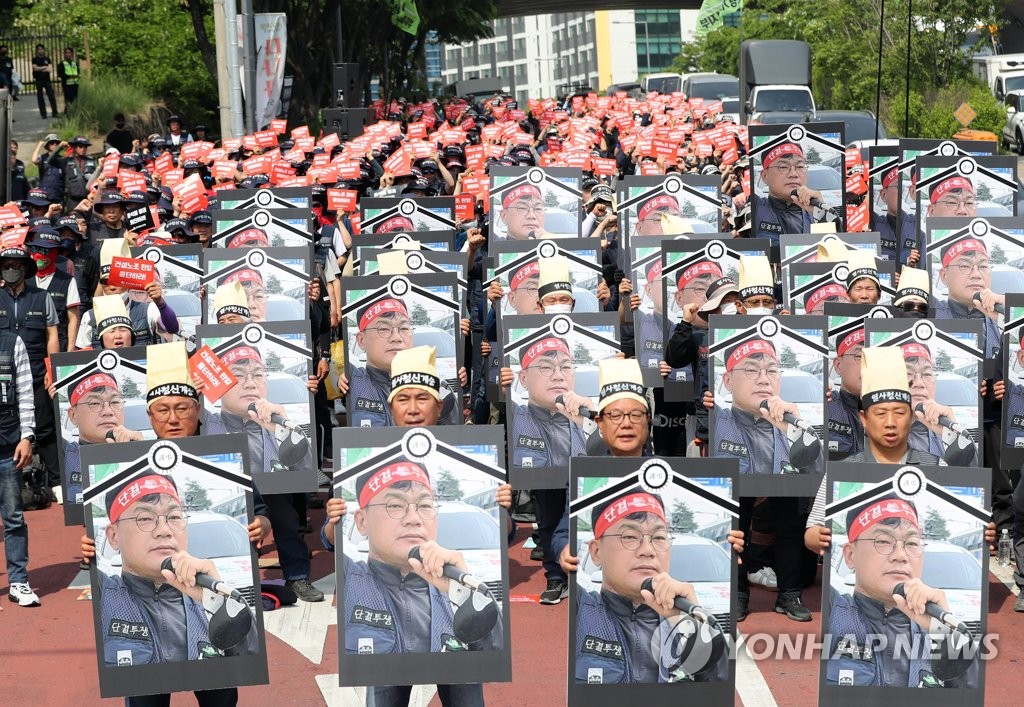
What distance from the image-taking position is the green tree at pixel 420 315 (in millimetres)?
10297

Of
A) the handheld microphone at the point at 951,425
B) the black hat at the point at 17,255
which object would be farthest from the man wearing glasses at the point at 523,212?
the handheld microphone at the point at 951,425

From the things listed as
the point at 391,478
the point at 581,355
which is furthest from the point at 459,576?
the point at 581,355

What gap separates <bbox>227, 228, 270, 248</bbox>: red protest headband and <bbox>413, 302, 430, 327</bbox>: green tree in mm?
3534

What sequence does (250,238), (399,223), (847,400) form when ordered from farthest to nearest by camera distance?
(399,223)
(250,238)
(847,400)

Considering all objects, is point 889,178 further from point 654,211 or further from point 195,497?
point 195,497

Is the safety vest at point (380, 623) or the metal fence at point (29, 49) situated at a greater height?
the metal fence at point (29, 49)

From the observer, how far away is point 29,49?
52938 millimetres

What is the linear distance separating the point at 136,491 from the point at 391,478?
3.17 ft

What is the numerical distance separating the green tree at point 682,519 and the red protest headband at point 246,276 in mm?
6393

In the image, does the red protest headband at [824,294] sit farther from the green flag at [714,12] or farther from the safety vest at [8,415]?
the green flag at [714,12]

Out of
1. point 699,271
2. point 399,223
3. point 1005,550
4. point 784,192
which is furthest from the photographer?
point 784,192

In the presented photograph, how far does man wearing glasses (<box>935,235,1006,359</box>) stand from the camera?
11.4 m

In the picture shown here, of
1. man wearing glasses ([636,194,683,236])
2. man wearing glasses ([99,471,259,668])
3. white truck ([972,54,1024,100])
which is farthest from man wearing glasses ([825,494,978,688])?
white truck ([972,54,1024,100])

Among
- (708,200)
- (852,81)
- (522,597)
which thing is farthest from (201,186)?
(852,81)
